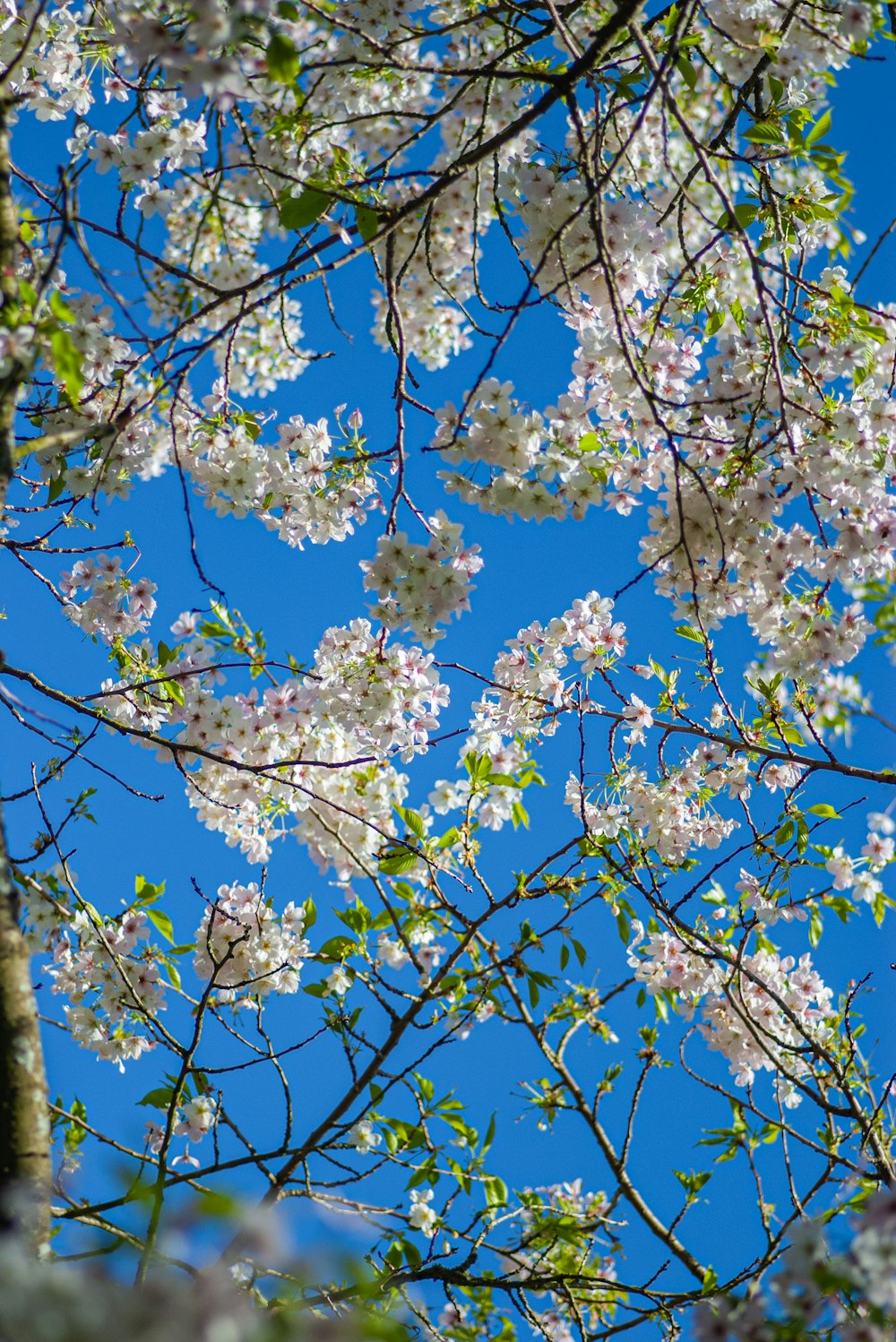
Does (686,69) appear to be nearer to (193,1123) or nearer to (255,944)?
(255,944)

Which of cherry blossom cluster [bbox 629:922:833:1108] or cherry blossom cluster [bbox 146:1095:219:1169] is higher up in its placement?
cherry blossom cluster [bbox 146:1095:219:1169]

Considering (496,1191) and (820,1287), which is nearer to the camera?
(820,1287)

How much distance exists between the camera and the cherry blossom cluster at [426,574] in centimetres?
259

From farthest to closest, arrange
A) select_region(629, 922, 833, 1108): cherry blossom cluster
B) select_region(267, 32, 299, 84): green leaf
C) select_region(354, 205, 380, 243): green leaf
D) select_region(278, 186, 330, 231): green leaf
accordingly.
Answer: select_region(629, 922, 833, 1108): cherry blossom cluster, select_region(278, 186, 330, 231): green leaf, select_region(354, 205, 380, 243): green leaf, select_region(267, 32, 299, 84): green leaf

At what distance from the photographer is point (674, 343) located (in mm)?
3102

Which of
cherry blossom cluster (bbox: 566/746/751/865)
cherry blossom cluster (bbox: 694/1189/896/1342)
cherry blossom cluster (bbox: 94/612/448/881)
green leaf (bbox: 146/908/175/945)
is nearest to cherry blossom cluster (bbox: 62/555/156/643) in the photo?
cherry blossom cluster (bbox: 94/612/448/881)

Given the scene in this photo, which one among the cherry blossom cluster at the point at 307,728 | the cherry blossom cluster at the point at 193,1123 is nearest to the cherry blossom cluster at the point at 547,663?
the cherry blossom cluster at the point at 307,728

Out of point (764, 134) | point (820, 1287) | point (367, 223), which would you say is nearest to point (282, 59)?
point (367, 223)

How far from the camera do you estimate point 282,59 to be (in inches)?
64.4

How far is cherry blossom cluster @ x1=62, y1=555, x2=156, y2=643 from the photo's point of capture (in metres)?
3.21

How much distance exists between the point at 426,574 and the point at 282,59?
1256 millimetres

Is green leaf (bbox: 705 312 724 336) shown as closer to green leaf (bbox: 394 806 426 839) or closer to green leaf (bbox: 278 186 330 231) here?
green leaf (bbox: 278 186 330 231)

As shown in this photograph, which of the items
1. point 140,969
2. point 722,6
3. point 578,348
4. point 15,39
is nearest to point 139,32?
point 578,348

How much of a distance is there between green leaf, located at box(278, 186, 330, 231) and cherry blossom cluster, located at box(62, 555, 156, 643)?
133 centimetres
